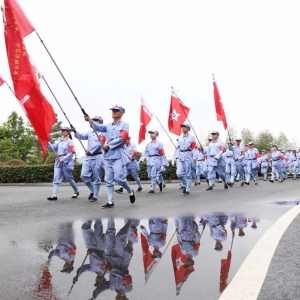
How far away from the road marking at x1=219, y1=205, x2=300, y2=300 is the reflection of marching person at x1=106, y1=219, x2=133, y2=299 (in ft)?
2.27

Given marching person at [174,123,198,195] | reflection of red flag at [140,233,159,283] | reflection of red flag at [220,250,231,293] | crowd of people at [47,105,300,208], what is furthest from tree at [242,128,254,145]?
reflection of red flag at [220,250,231,293]

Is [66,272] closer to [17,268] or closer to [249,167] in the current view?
[17,268]

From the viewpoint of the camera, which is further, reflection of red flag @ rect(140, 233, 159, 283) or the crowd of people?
the crowd of people

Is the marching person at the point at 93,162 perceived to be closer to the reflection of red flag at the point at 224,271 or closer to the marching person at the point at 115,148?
the marching person at the point at 115,148

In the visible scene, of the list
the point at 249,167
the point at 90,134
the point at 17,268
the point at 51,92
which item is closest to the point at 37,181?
the point at 249,167

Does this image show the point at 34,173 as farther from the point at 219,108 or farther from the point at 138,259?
the point at 138,259

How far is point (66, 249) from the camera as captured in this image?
394cm

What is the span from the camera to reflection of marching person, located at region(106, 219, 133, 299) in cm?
272

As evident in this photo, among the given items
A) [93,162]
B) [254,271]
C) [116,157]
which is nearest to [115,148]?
[116,157]

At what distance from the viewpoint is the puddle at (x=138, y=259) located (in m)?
2.63

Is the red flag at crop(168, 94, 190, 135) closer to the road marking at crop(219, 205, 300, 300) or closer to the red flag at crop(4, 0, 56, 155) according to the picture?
the red flag at crop(4, 0, 56, 155)

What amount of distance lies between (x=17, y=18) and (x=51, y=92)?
159 centimetres

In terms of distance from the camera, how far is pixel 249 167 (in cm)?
1894

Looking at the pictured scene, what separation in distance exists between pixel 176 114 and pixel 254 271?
11900 millimetres
